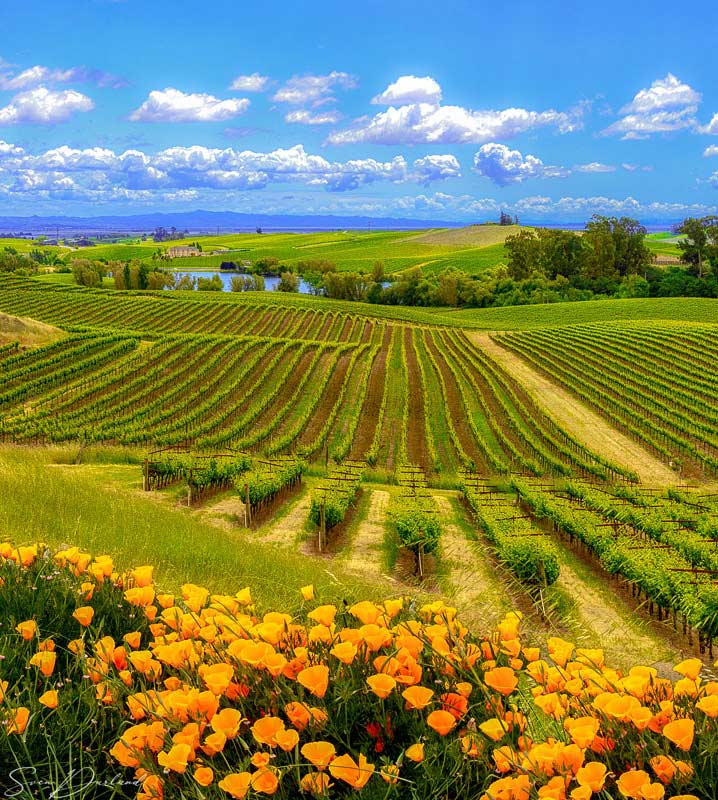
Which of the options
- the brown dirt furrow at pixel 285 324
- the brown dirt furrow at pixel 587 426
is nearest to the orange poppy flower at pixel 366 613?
the brown dirt furrow at pixel 587 426

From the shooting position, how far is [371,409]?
144ft

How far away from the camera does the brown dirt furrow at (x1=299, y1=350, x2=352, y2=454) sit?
3862 cm

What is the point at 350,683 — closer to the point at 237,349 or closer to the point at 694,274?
the point at 237,349

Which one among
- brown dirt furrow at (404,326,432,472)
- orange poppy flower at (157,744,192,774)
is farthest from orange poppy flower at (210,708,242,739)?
brown dirt furrow at (404,326,432,472)

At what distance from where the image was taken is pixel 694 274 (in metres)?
112

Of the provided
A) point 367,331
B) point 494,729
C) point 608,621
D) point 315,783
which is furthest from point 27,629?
point 367,331

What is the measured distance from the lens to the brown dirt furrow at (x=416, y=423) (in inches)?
1384

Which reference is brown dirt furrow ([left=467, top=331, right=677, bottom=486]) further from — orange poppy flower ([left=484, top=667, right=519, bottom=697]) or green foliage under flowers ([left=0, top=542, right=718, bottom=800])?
orange poppy flower ([left=484, top=667, right=519, bottom=697])

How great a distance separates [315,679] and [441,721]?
53 centimetres

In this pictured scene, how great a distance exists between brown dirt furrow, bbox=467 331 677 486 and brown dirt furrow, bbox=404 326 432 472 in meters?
8.80

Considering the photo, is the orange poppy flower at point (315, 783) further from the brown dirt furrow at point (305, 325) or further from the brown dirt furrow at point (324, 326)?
the brown dirt furrow at point (305, 325)

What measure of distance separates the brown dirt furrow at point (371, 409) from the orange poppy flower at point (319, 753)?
33.1 m

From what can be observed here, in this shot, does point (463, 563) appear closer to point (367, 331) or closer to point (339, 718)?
point (339, 718)

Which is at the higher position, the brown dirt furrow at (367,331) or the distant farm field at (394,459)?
the brown dirt furrow at (367,331)
